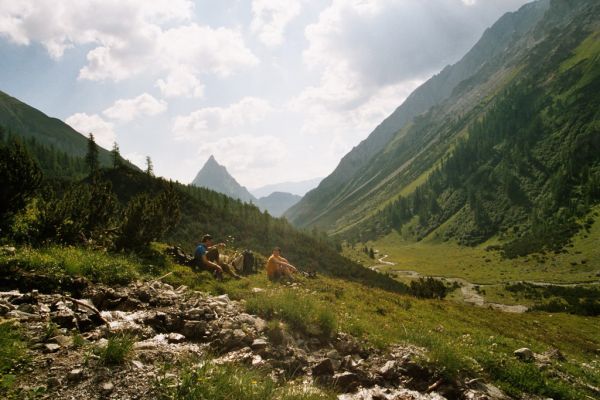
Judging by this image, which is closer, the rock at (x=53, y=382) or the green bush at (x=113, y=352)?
the rock at (x=53, y=382)

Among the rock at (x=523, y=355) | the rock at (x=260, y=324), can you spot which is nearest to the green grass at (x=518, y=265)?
the rock at (x=523, y=355)

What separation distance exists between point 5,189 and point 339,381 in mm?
17363

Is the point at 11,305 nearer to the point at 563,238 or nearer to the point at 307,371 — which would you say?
the point at 307,371

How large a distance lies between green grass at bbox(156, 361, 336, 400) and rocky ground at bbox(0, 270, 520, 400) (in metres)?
0.32

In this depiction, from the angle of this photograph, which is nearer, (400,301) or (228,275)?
(228,275)

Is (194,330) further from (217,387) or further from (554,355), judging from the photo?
(554,355)

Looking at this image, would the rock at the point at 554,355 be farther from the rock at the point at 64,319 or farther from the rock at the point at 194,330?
the rock at the point at 64,319

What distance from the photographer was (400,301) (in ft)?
78.3

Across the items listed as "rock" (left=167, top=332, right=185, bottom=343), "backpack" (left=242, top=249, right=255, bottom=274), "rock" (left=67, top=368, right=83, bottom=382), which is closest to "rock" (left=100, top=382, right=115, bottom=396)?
"rock" (left=67, top=368, right=83, bottom=382)

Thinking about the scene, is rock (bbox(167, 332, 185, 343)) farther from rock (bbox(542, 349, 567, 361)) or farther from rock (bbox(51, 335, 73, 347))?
rock (bbox(542, 349, 567, 361))

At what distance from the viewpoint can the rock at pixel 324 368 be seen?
9.51 meters

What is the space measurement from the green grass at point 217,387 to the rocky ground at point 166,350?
12.6 inches

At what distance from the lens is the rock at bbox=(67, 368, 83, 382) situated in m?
6.71

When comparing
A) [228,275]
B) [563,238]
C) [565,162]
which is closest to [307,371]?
[228,275]
